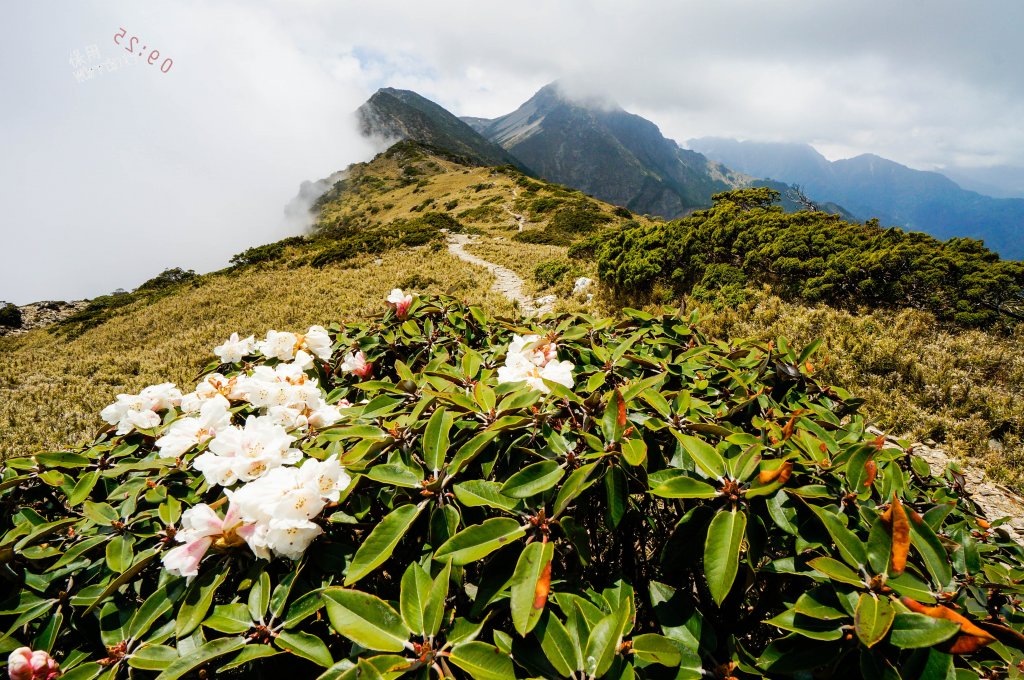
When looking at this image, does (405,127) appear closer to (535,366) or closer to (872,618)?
(535,366)

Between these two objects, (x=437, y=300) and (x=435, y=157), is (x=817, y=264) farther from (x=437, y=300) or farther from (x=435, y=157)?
(x=435, y=157)

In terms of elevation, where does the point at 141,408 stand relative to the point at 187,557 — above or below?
above

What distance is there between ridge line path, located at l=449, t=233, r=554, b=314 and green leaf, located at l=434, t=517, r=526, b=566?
8430 mm

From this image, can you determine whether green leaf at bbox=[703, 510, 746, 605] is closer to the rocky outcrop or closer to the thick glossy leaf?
the thick glossy leaf

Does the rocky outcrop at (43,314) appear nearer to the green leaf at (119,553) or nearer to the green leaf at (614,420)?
the green leaf at (119,553)

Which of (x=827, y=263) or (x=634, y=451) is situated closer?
(x=634, y=451)

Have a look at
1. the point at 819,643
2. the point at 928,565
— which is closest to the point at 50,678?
the point at 819,643

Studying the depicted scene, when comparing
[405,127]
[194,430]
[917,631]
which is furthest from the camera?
[405,127]

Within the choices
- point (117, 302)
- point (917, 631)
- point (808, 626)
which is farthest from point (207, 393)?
point (117, 302)

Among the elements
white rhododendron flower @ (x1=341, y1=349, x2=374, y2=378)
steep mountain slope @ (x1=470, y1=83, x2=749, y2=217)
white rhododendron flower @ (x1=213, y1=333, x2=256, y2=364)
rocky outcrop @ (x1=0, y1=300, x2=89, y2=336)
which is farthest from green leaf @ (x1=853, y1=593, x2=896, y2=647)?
steep mountain slope @ (x1=470, y1=83, x2=749, y2=217)

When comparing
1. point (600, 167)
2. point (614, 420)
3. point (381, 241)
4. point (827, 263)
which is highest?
point (600, 167)

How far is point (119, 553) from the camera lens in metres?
1.29

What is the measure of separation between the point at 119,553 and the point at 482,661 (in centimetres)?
125

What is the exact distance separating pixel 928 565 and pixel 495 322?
2.33 metres
